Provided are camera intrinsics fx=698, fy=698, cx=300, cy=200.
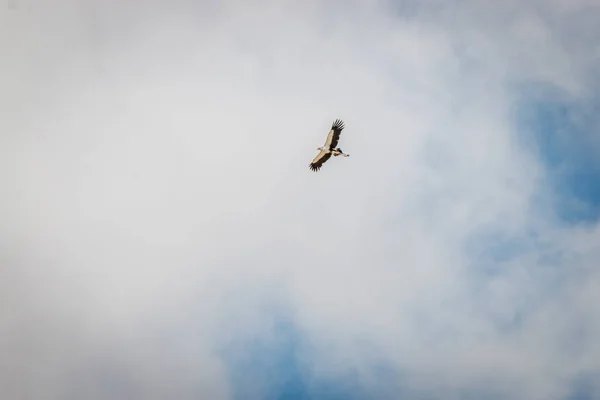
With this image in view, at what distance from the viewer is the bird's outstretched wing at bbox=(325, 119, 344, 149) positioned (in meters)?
103

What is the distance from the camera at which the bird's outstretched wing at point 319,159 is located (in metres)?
105

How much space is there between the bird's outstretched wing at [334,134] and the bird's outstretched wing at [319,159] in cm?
149

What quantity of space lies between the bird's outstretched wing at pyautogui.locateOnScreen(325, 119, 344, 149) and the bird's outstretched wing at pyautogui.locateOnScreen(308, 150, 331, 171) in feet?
4.88

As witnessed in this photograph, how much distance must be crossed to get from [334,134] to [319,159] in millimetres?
5051

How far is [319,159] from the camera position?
10588cm

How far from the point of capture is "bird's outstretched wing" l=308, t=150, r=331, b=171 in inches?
4134

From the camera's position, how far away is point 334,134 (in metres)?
103

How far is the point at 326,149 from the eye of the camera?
4117 inches

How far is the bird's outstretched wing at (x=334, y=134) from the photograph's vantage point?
10281 centimetres
